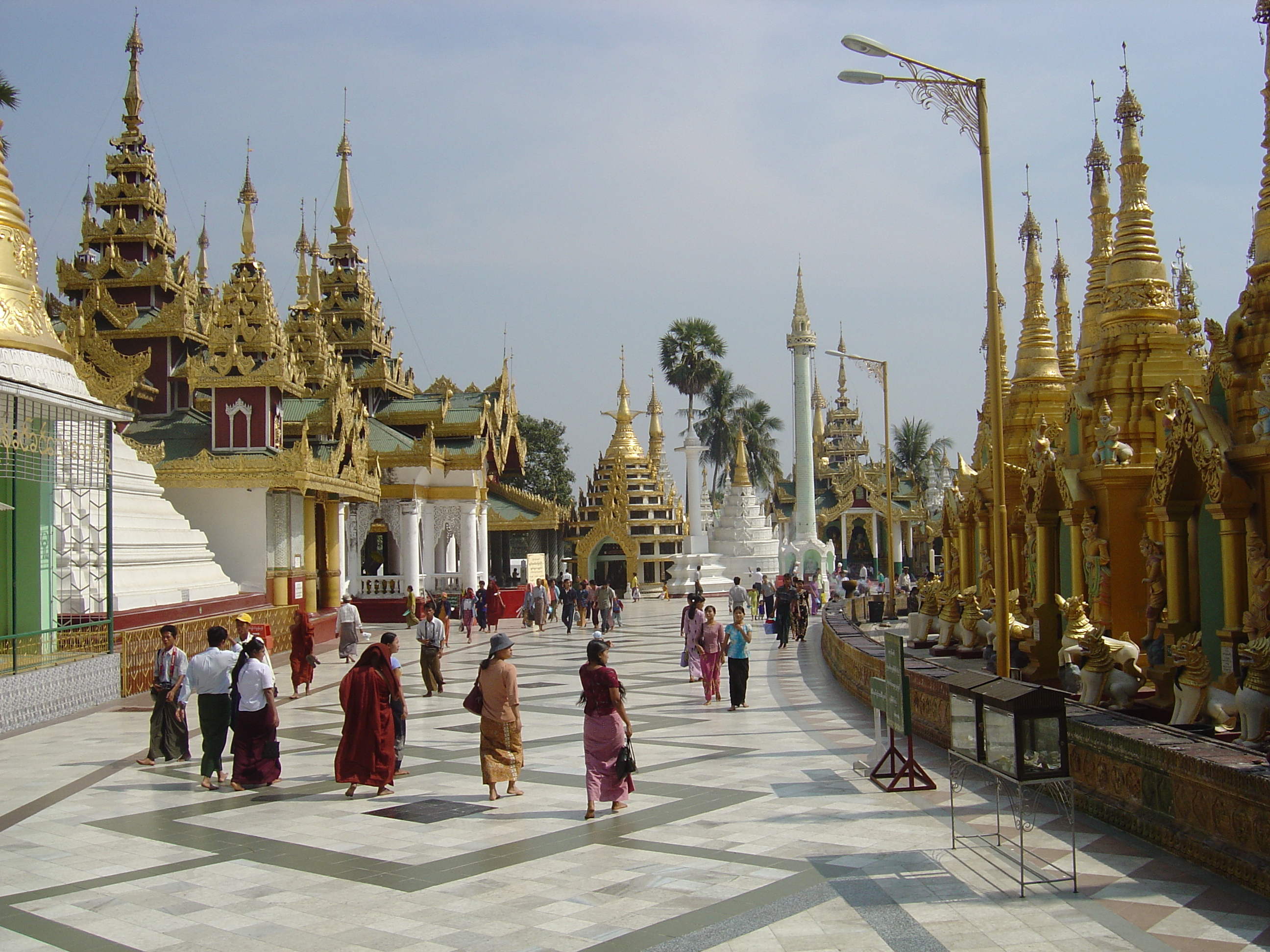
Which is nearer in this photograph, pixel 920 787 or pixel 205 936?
pixel 205 936

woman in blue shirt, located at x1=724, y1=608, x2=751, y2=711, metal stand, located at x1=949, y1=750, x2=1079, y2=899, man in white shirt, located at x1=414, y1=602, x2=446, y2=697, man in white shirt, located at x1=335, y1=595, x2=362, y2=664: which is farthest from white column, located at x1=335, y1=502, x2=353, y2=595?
metal stand, located at x1=949, y1=750, x2=1079, y2=899

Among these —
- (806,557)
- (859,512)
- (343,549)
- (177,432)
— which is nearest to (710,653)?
(177,432)

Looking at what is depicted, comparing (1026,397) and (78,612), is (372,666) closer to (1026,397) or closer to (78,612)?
(78,612)

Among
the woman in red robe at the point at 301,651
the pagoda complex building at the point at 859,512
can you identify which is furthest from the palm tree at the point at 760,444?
the woman in red robe at the point at 301,651

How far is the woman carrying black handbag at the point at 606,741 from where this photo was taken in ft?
28.2

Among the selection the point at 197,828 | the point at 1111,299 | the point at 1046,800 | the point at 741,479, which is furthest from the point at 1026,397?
the point at 741,479

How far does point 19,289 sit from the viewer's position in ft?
54.7

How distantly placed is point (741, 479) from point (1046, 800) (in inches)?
1854

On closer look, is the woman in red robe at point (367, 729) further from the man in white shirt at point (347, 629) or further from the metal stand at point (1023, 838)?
the man in white shirt at point (347, 629)

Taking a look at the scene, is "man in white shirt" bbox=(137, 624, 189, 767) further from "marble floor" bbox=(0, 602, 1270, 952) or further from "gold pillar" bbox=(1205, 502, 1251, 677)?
"gold pillar" bbox=(1205, 502, 1251, 677)

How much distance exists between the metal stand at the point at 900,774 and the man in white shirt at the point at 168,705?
6.48m

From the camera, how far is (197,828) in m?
8.47

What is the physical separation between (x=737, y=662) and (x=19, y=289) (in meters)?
11.4

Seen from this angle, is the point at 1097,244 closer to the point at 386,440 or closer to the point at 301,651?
the point at 301,651
